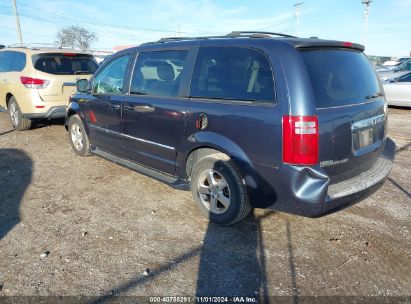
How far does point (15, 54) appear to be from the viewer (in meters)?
7.50

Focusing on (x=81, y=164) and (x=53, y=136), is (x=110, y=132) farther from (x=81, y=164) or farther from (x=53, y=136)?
(x=53, y=136)

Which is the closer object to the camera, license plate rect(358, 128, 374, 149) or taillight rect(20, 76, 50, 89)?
license plate rect(358, 128, 374, 149)

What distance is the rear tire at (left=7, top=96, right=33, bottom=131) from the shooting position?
748 cm

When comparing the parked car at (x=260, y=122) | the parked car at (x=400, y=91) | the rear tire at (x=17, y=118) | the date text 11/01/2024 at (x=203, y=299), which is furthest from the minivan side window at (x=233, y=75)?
the parked car at (x=400, y=91)

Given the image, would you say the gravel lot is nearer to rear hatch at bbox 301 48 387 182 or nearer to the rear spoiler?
rear hatch at bbox 301 48 387 182

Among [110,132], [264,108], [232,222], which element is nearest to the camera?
[264,108]

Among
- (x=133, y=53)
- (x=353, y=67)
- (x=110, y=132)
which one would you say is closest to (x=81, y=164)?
(x=110, y=132)

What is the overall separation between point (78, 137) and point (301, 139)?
4.26m

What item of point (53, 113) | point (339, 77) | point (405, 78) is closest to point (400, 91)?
point (405, 78)

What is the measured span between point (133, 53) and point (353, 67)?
2.71m

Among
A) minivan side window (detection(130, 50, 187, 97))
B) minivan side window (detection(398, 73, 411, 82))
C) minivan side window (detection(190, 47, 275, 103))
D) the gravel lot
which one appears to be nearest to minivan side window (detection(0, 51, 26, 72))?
the gravel lot

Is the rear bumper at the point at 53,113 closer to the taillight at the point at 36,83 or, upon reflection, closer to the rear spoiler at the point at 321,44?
the taillight at the point at 36,83

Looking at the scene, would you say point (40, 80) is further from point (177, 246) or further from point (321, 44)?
point (321, 44)

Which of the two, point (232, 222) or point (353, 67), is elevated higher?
point (353, 67)
